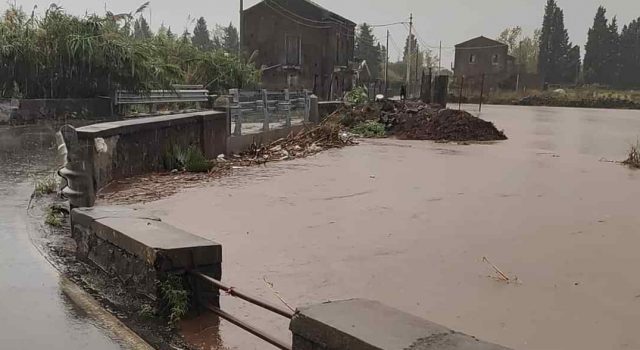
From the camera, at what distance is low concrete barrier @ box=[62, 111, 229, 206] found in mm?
7594

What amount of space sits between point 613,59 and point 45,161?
102 meters

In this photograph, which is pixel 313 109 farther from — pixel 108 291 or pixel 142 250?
pixel 142 250

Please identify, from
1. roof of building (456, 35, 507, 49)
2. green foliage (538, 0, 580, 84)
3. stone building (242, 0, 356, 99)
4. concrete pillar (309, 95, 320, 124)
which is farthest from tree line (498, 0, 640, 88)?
concrete pillar (309, 95, 320, 124)

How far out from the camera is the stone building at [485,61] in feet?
300

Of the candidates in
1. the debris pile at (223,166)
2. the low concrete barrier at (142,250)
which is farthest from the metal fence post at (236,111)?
the low concrete barrier at (142,250)

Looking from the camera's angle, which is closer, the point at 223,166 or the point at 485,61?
the point at 223,166

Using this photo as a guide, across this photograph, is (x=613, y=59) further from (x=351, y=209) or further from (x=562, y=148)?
(x=351, y=209)

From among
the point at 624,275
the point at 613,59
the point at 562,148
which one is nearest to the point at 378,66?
the point at 613,59

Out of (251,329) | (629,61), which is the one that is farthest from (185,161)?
(629,61)

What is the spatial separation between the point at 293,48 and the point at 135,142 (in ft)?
143

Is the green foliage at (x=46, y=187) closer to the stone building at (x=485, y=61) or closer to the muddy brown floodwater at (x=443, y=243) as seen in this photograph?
the muddy brown floodwater at (x=443, y=243)

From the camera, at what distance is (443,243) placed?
7.79 meters

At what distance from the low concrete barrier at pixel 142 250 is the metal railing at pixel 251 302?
0.40 ft

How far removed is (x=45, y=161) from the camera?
12.3 metres
